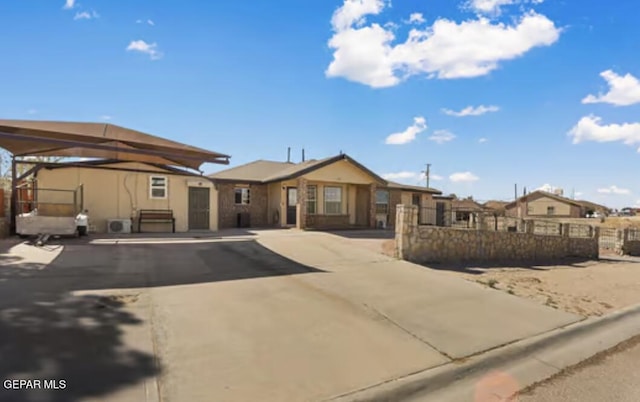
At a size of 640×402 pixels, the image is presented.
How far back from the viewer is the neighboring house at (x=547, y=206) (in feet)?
201

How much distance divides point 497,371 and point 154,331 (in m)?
4.24

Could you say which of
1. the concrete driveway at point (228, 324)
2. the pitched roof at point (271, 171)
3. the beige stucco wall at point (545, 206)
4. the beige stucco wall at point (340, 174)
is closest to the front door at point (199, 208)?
the pitched roof at point (271, 171)

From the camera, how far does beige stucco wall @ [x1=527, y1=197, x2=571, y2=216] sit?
61550 millimetres

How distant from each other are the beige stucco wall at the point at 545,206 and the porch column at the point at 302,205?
181 ft

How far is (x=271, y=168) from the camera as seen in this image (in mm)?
25969

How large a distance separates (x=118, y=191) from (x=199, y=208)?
342 centimetres

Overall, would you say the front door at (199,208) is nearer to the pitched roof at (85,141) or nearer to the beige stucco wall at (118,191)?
the beige stucco wall at (118,191)

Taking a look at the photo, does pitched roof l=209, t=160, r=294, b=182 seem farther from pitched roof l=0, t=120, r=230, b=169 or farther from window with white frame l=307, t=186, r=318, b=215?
pitched roof l=0, t=120, r=230, b=169

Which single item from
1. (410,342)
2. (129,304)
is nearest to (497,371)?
(410,342)

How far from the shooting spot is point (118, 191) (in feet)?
51.6

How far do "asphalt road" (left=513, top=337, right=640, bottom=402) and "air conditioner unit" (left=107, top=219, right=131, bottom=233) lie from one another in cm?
1482

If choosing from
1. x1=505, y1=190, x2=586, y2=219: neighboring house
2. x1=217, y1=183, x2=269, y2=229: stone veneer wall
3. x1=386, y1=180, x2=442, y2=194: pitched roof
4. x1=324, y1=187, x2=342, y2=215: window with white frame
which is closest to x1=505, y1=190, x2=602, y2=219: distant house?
x1=505, y1=190, x2=586, y2=219: neighboring house

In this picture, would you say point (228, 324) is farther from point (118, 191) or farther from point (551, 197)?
point (551, 197)

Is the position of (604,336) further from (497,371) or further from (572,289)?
(572,289)
